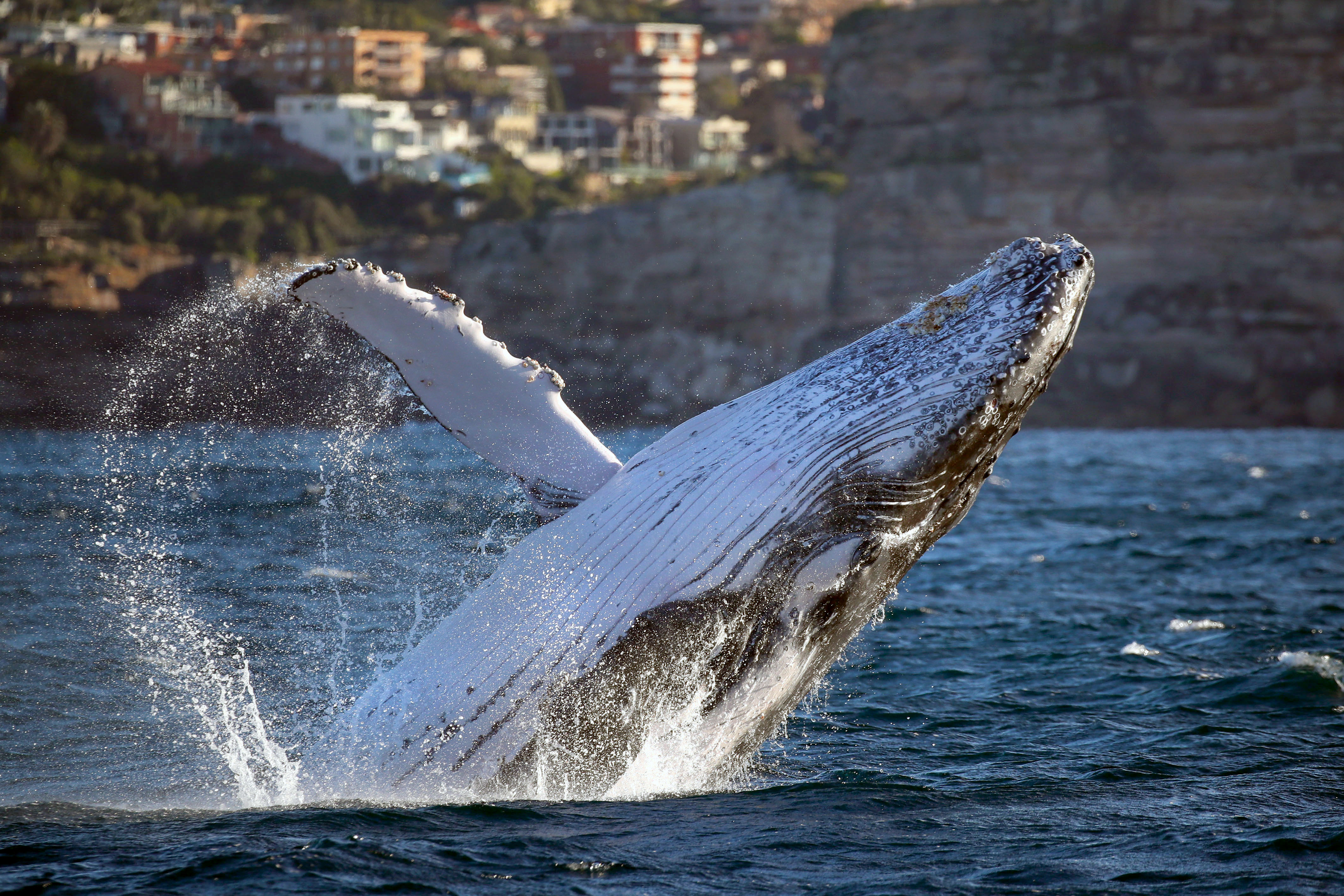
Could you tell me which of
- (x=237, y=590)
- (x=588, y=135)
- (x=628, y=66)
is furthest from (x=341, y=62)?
(x=237, y=590)

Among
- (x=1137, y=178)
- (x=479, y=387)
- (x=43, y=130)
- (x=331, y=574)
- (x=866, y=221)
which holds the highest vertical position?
(x=43, y=130)

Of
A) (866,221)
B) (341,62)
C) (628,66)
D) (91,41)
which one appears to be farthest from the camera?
(628,66)

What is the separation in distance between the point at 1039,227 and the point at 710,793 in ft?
231

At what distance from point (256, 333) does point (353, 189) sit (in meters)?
33.8

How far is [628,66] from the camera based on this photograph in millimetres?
126125

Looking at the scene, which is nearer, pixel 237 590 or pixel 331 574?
pixel 237 590

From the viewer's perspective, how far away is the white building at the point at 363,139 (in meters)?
89.0

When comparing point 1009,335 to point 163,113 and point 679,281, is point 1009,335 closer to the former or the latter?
point 679,281

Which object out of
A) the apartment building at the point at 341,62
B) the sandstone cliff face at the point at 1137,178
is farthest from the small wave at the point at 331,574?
the apartment building at the point at 341,62

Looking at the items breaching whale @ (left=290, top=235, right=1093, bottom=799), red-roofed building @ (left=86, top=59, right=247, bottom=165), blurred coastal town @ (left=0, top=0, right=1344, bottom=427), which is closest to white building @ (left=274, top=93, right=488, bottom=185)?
red-roofed building @ (left=86, top=59, right=247, bottom=165)

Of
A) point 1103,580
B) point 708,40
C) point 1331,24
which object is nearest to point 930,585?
point 1103,580

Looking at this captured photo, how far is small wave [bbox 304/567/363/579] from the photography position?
34.3ft

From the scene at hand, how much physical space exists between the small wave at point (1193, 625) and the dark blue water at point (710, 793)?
5 centimetres

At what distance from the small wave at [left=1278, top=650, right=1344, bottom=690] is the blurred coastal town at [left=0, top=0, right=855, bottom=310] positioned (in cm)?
6577
